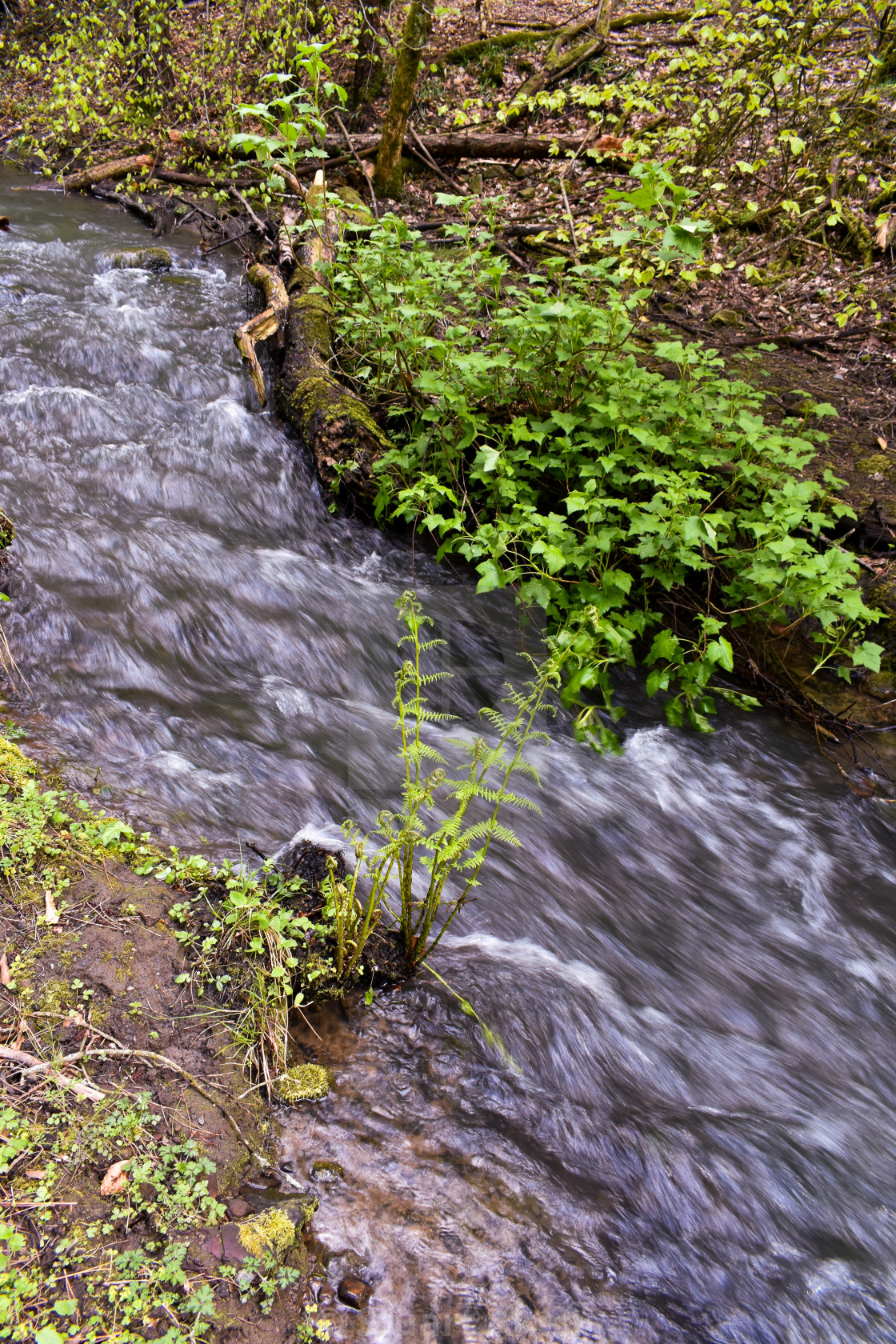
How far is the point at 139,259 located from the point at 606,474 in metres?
7.03

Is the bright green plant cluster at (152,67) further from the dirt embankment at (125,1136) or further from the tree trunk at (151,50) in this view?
the dirt embankment at (125,1136)

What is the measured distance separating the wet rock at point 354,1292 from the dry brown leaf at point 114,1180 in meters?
0.61

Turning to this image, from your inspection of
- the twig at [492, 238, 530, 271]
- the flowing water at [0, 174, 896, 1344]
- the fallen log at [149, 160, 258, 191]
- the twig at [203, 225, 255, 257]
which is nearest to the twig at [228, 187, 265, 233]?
the fallen log at [149, 160, 258, 191]

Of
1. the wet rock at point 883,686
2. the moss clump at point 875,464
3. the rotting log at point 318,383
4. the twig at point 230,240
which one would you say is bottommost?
the wet rock at point 883,686

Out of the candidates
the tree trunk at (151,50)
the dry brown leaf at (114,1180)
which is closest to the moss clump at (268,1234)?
the dry brown leaf at (114,1180)

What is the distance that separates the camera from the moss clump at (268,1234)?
1.79m

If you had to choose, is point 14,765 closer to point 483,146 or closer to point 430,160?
point 430,160

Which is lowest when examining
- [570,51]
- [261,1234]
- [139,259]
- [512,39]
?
[261,1234]

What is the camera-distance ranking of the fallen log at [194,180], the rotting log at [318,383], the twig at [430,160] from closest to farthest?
the rotting log at [318,383] → the twig at [430,160] → the fallen log at [194,180]

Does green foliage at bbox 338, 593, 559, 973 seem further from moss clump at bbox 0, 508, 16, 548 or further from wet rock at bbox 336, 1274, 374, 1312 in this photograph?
moss clump at bbox 0, 508, 16, 548

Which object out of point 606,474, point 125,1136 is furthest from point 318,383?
point 125,1136

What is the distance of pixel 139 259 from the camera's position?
8.65 metres

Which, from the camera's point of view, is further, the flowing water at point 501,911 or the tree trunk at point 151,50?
the tree trunk at point 151,50

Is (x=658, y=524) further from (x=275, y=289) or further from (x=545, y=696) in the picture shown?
(x=275, y=289)
